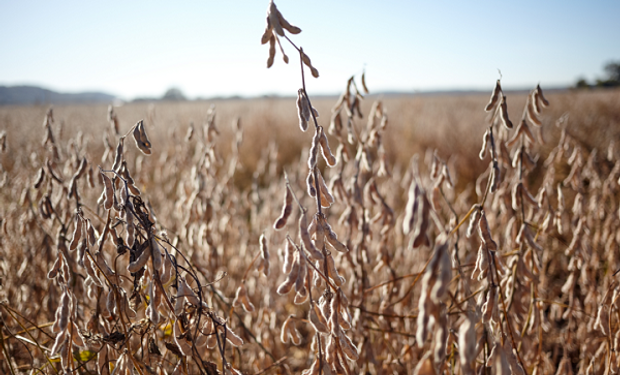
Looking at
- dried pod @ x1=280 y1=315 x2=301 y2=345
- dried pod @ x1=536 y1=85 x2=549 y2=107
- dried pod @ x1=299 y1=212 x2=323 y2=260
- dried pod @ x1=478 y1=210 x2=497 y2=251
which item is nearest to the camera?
dried pod @ x1=299 y1=212 x2=323 y2=260

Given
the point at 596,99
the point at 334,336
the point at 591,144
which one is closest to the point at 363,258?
the point at 334,336

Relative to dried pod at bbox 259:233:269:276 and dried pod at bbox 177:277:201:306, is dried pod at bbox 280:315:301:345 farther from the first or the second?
dried pod at bbox 177:277:201:306

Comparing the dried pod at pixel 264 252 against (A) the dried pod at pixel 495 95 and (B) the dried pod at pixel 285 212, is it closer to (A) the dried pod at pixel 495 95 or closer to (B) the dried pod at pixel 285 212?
(B) the dried pod at pixel 285 212

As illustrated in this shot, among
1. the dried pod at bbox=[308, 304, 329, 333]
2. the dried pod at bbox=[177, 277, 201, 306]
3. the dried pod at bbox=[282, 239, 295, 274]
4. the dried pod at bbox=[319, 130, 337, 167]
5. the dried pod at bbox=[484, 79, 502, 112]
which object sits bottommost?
the dried pod at bbox=[308, 304, 329, 333]

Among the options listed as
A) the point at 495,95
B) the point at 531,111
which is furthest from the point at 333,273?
the point at 531,111

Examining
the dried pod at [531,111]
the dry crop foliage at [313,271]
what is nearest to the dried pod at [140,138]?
the dry crop foliage at [313,271]

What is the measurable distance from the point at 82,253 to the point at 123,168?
0.27 meters

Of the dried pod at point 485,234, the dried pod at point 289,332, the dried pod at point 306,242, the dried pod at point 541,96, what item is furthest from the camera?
the dried pod at point 541,96

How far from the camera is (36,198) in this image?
1.37 metres

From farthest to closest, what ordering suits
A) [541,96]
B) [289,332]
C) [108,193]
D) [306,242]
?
[541,96], [289,332], [108,193], [306,242]

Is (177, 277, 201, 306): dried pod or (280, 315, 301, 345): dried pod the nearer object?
(177, 277, 201, 306): dried pod

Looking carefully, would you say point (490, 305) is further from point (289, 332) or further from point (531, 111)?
point (531, 111)

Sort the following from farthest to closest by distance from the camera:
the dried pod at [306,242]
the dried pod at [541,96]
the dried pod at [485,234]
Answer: the dried pod at [541,96] → the dried pod at [485,234] → the dried pod at [306,242]

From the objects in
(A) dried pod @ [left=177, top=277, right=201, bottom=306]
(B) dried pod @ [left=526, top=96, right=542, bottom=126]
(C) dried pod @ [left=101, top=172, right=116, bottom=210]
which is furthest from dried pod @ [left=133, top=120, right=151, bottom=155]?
(B) dried pod @ [left=526, top=96, right=542, bottom=126]
